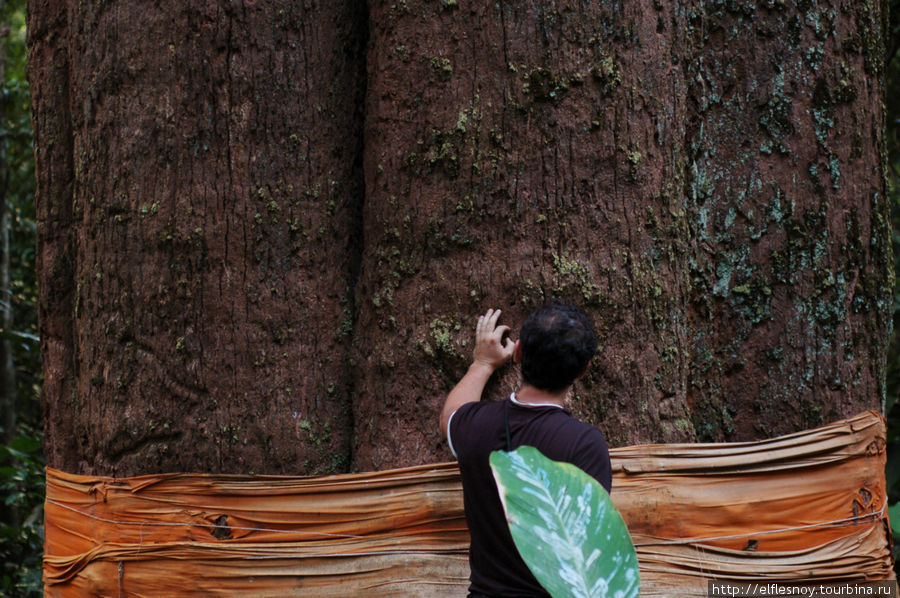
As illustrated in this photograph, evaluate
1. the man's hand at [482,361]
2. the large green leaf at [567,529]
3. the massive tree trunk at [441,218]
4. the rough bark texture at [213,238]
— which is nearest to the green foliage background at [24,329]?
the rough bark texture at [213,238]

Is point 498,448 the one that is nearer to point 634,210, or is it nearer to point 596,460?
point 596,460

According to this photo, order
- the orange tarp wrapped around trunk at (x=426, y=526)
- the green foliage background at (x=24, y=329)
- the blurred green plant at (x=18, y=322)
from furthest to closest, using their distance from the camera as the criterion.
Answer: the blurred green plant at (x=18, y=322) → the green foliage background at (x=24, y=329) → the orange tarp wrapped around trunk at (x=426, y=526)

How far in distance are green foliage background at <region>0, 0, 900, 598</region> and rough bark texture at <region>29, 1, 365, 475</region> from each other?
158 cm

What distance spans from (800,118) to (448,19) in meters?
1.09

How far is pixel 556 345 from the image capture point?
6.16 feet

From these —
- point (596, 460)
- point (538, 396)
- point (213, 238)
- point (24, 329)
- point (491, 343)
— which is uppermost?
point (213, 238)

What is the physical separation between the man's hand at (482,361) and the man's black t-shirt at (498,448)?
4 centimetres

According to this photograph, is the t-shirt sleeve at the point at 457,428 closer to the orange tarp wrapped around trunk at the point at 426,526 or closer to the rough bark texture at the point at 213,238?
the orange tarp wrapped around trunk at the point at 426,526

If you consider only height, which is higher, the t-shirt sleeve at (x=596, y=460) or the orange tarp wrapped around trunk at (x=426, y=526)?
the t-shirt sleeve at (x=596, y=460)

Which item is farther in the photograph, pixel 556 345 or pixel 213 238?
pixel 213 238

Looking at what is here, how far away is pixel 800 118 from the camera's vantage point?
2.35 meters

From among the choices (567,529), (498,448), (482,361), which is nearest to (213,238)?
(482,361)

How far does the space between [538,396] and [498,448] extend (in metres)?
0.18

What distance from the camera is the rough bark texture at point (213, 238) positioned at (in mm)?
2139
